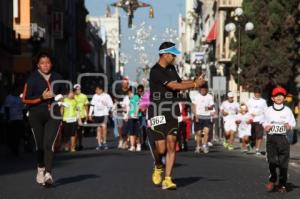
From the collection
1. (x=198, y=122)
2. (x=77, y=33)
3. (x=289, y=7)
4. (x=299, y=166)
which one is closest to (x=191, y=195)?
(x=299, y=166)

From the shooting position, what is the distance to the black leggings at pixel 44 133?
1230cm

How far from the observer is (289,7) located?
50.8 meters

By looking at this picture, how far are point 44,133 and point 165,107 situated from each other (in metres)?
1.66

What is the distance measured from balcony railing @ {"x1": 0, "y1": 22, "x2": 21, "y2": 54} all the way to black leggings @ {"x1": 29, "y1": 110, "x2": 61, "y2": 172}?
101ft

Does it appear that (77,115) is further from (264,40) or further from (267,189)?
(264,40)

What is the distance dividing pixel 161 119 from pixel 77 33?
272 ft

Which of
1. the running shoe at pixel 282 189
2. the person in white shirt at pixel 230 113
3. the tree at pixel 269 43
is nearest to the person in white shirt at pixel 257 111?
the person in white shirt at pixel 230 113

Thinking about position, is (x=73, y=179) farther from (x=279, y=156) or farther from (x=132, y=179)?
(x=279, y=156)

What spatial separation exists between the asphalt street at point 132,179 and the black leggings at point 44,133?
381mm

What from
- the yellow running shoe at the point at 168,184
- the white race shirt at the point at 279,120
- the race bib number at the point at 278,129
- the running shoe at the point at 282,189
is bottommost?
the running shoe at the point at 282,189

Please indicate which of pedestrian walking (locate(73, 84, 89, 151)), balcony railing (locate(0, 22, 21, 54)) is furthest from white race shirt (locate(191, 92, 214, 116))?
balcony railing (locate(0, 22, 21, 54))

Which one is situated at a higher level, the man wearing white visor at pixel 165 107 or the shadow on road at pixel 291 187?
the man wearing white visor at pixel 165 107

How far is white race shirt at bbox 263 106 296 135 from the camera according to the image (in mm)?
12453

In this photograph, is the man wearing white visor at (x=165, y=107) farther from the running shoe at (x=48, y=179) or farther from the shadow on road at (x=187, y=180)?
the running shoe at (x=48, y=179)
